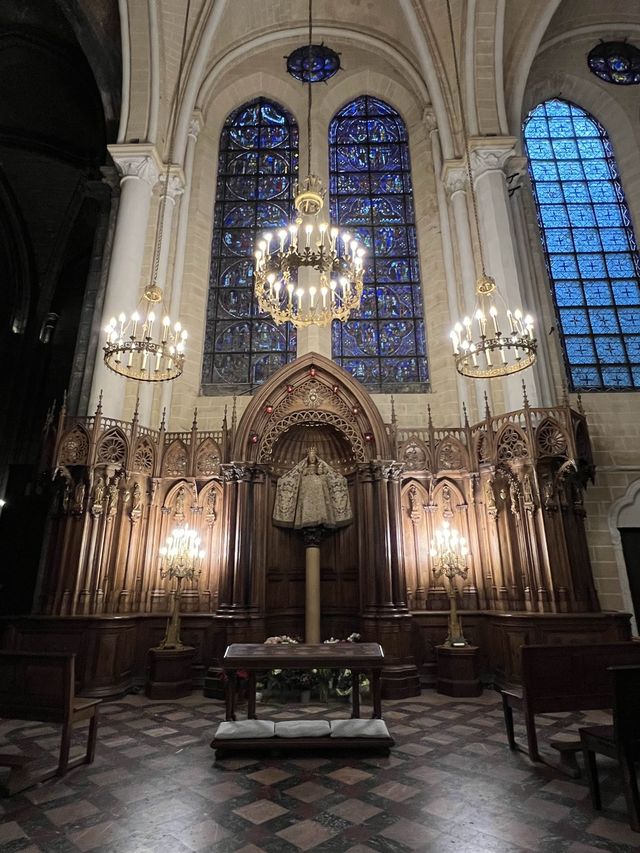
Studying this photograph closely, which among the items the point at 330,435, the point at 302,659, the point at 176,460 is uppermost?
the point at 330,435

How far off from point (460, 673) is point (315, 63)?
657 inches

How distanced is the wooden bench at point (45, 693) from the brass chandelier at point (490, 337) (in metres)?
6.52

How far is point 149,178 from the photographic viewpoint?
12.1 metres

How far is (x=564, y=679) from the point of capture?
4777 millimetres

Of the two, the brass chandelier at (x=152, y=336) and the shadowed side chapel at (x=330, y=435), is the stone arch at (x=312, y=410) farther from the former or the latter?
the brass chandelier at (x=152, y=336)

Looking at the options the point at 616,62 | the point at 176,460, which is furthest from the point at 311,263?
the point at 616,62

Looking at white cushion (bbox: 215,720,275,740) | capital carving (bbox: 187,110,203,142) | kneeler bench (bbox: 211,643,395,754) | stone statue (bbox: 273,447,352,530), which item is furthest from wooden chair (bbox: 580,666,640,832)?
capital carving (bbox: 187,110,203,142)

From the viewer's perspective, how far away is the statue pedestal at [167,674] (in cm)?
759

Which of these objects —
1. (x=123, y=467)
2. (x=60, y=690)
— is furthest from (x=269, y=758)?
(x=123, y=467)

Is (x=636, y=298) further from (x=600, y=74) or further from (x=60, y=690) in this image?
(x=60, y=690)

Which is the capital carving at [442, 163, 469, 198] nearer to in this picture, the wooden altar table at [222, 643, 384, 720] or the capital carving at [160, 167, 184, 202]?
the capital carving at [160, 167, 184, 202]

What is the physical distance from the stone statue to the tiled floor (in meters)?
4.22

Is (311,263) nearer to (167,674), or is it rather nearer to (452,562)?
(452,562)

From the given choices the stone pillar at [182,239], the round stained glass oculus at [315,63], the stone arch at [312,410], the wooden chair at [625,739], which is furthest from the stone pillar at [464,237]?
the wooden chair at [625,739]
